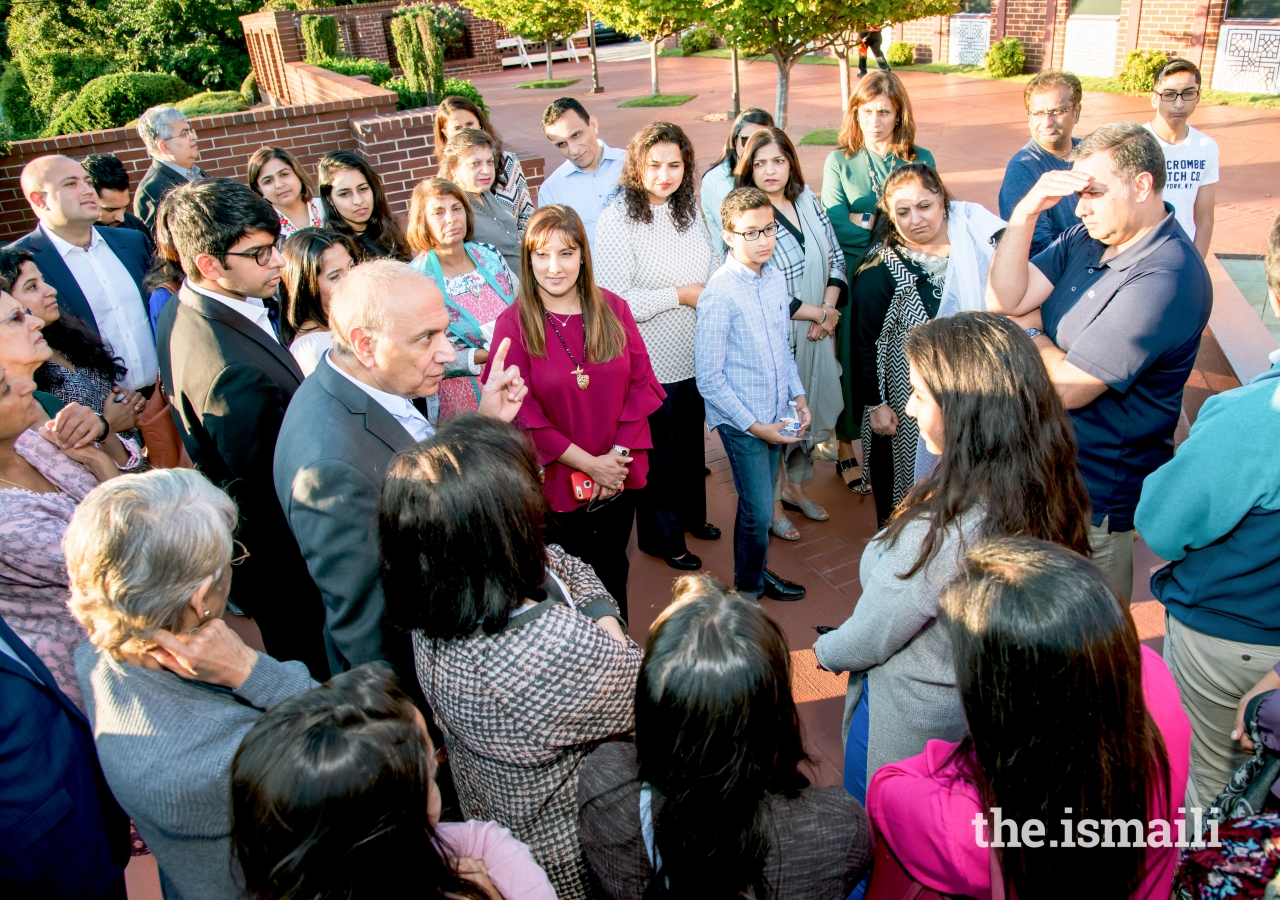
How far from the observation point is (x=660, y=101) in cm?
1864

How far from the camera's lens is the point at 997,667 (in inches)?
54.0

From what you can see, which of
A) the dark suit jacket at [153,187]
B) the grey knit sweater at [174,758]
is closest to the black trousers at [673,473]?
the grey knit sweater at [174,758]

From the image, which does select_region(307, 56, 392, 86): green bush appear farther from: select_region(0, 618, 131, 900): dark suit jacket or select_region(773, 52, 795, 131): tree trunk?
select_region(0, 618, 131, 900): dark suit jacket

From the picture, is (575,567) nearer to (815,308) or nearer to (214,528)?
(214,528)

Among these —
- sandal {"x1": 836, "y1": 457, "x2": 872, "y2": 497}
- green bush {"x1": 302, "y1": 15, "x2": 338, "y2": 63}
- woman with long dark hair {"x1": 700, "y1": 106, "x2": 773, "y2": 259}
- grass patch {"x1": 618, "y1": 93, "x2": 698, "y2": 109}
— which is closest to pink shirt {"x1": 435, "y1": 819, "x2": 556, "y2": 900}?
woman with long dark hair {"x1": 700, "y1": 106, "x2": 773, "y2": 259}

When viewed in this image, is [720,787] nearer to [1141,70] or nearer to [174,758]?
[174,758]

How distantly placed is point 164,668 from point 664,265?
276cm

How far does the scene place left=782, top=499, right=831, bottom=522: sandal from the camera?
4.43 meters

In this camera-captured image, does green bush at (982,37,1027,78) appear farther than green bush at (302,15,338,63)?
Yes

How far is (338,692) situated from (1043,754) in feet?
3.79

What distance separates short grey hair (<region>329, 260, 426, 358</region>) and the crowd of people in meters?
0.01

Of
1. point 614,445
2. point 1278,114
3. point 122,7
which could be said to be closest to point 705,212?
point 614,445

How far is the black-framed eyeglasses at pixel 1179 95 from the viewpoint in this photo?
477 cm

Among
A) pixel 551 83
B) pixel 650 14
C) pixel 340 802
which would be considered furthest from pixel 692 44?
pixel 340 802
